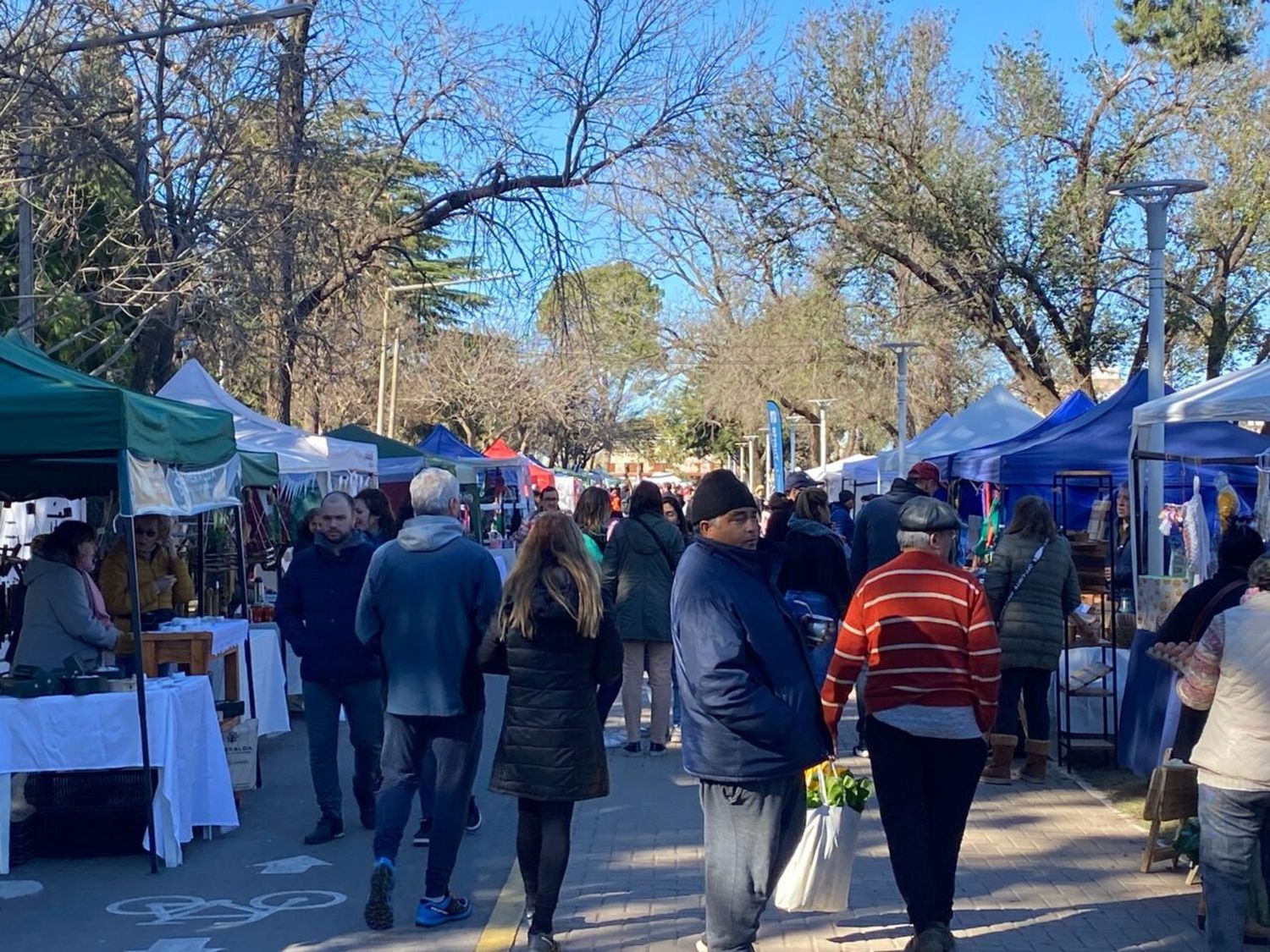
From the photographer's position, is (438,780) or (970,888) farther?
(970,888)

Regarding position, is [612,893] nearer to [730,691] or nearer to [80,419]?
[730,691]

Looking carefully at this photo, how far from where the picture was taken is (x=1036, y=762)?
891 cm

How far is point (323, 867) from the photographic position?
6.91m

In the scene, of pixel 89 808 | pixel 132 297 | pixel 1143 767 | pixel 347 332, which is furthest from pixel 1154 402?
pixel 347 332

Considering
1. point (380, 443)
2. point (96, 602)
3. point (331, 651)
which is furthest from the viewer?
point (380, 443)

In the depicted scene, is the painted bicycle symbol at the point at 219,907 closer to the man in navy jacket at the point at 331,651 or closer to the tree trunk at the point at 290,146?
the man in navy jacket at the point at 331,651

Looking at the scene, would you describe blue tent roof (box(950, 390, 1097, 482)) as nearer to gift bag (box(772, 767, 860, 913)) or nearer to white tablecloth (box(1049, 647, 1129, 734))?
white tablecloth (box(1049, 647, 1129, 734))

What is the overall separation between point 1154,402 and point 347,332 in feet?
49.7

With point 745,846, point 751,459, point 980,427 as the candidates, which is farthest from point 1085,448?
point 751,459

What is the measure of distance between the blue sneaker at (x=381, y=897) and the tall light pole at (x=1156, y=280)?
23.3 feet

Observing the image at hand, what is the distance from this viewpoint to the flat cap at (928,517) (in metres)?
5.12

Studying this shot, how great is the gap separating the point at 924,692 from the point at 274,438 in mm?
10020

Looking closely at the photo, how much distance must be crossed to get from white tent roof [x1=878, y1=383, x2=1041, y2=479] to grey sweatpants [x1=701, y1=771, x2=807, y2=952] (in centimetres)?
1612

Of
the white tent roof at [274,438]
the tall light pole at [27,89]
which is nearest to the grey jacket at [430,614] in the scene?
the tall light pole at [27,89]
